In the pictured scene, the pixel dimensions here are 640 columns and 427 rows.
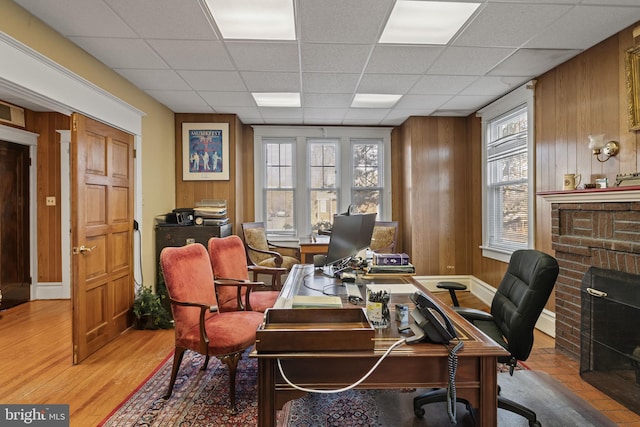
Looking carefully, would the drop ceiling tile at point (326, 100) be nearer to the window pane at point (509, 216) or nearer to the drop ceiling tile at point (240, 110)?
the drop ceiling tile at point (240, 110)

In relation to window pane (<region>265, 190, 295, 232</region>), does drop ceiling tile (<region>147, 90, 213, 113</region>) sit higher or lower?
higher

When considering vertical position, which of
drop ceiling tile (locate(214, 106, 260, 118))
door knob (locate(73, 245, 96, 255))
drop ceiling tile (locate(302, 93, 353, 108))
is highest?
drop ceiling tile (locate(214, 106, 260, 118))

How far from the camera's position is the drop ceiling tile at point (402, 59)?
2.71m

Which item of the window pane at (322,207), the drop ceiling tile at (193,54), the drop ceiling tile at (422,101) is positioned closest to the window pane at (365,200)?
the window pane at (322,207)

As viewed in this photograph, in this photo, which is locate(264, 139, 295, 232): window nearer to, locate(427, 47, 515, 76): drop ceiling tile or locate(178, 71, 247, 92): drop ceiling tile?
locate(178, 71, 247, 92): drop ceiling tile

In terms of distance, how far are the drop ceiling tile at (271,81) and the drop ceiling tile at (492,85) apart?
1.96m

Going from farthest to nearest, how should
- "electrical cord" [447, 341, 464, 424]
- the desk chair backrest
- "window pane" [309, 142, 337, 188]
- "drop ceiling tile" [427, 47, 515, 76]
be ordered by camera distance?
"window pane" [309, 142, 337, 188] → "drop ceiling tile" [427, 47, 515, 76] → the desk chair backrest → "electrical cord" [447, 341, 464, 424]

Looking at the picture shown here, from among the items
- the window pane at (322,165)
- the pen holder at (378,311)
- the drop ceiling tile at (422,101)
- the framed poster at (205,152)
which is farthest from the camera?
the window pane at (322,165)

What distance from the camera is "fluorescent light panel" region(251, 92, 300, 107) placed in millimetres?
3848

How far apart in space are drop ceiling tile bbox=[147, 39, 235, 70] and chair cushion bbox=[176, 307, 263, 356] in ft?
6.82

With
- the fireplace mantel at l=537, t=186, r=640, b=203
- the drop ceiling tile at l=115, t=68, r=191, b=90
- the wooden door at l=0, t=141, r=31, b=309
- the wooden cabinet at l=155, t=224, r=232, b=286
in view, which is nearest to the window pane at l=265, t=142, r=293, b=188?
the wooden cabinet at l=155, t=224, r=232, b=286

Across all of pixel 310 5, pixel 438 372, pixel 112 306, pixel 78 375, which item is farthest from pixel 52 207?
pixel 438 372

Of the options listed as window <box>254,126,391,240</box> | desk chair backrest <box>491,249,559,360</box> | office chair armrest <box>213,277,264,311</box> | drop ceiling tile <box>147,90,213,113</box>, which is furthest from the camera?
window <box>254,126,391,240</box>

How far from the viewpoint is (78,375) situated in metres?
2.47
